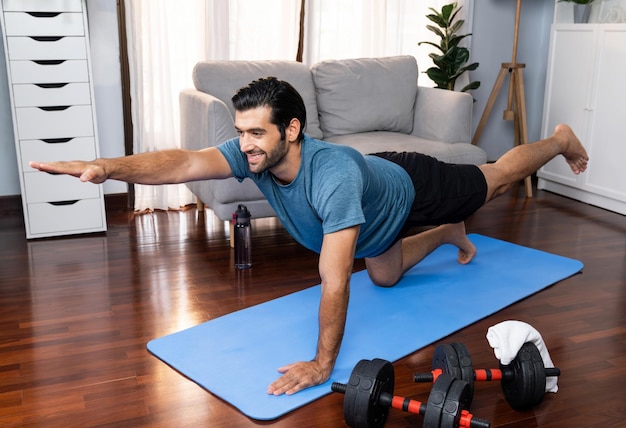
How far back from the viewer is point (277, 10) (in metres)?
3.96

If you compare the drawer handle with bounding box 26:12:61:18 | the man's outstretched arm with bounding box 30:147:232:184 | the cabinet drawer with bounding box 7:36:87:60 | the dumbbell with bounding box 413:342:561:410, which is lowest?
the dumbbell with bounding box 413:342:561:410

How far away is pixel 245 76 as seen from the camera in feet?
11.6

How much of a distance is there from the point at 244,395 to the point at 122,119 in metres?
2.34

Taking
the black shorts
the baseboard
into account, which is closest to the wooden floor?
the baseboard

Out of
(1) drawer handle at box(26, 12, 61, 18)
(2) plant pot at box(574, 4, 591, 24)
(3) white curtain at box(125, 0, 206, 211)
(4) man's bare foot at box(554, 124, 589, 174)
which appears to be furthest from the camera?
(2) plant pot at box(574, 4, 591, 24)

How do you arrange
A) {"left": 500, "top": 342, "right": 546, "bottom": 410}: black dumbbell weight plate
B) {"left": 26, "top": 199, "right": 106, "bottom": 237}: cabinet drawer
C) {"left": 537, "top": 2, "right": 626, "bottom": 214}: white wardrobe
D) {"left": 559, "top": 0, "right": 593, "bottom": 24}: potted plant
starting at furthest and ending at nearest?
{"left": 559, "top": 0, "right": 593, "bottom": 24}: potted plant
{"left": 537, "top": 2, "right": 626, "bottom": 214}: white wardrobe
{"left": 26, "top": 199, "right": 106, "bottom": 237}: cabinet drawer
{"left": 500, "top": 342, "right": 546, "bottom": 410}: black dumbbell weight plate

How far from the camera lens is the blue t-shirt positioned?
1933 millimetres

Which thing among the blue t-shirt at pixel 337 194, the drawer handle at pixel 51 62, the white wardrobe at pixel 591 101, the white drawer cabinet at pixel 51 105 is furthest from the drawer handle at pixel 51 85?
the white wardrobe at pixel 591 101

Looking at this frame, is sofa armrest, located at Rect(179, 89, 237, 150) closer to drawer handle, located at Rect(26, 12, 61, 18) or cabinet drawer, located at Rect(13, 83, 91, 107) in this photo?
cabinet drawer, located at Rect(13, 83, 91, 107)

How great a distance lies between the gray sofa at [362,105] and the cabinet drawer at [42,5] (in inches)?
25.0

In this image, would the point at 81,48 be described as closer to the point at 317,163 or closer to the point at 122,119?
the point at 122,119

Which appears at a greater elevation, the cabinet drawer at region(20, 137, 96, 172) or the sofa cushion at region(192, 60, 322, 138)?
the sofa cushion at region(192, 60, 322, 138)

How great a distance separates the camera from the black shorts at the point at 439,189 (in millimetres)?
2439

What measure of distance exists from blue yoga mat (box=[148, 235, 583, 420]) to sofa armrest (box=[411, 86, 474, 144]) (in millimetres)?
858
